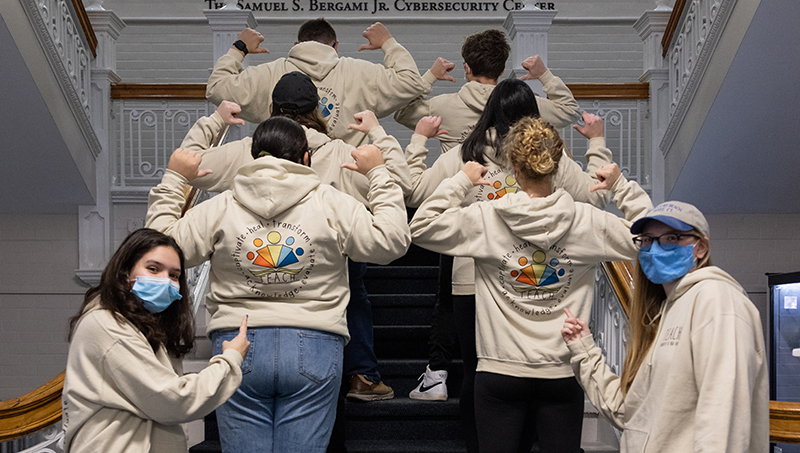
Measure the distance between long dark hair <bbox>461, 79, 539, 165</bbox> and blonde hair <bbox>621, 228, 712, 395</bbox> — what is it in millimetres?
916

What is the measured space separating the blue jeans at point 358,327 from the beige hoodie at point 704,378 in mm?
1427

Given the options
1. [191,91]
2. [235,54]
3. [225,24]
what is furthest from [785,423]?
[191,91]

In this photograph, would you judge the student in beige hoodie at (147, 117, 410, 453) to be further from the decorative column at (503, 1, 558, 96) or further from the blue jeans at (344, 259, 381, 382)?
the decorative column at (503, 1, 558, 96)

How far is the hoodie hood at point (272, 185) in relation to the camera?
7.11 feet

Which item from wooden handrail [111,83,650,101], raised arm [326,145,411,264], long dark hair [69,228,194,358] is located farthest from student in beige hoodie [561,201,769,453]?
Result: wooden handrail [111,83,650,101]

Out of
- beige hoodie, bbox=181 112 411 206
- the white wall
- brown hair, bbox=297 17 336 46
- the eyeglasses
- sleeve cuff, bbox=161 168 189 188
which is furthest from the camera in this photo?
the white wall

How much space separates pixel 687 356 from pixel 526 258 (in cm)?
71

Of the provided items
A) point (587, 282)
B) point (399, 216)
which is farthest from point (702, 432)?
point (399, 216)

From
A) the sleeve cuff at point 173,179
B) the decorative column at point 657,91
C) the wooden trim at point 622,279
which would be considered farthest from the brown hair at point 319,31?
the decorative column at point 657,91

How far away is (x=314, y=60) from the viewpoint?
3.57m

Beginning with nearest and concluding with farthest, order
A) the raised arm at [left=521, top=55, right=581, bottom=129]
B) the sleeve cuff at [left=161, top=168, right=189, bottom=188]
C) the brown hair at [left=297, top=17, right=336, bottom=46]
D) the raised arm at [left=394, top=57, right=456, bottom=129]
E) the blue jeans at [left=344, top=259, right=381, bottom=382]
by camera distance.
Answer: the sleeve cuff at [left=161, top=168, right=189, bottom=188], the blue jeans at [left=344, top=259, right=381, bottom=382], the brown hair at [left=297, top=17, right=336, bottom=46], the raised arm at [left=394, top=57, right=456, bottom=129], the raised arm at [left=521, top=55, right=581, bottom=129]

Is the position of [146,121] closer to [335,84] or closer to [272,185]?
[335,84]

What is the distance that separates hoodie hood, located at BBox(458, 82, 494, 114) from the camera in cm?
366

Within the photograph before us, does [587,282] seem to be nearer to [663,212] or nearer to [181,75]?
[663,212]
